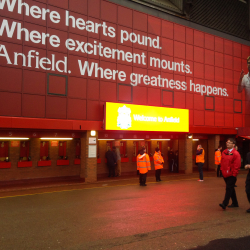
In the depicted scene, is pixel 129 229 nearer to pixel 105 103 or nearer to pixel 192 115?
pixel 105 103

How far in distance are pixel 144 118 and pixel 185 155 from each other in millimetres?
4833

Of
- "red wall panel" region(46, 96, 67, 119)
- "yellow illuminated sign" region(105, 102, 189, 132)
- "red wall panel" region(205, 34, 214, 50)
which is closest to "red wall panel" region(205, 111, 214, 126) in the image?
"yellow illuminated sign" region(105, 102, 189, 132)

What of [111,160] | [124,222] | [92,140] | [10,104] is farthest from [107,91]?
[124,222]

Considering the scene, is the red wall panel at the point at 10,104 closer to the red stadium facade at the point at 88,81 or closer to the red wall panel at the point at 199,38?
the red stadium facade at the point at 88,81

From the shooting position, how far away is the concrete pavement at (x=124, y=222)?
5.63m

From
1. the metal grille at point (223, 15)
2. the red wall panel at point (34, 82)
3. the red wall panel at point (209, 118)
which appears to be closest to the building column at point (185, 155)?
the red wall panel at point (209, 118)

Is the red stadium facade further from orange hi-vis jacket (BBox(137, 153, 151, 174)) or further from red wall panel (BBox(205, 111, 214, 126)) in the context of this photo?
orange hi-vis jacket (BBox(137, 153, 151, 174))

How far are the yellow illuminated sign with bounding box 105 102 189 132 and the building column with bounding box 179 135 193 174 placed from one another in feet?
3.68

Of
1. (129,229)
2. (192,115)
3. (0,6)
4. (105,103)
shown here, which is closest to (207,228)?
(129,229)

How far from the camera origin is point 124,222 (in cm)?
712

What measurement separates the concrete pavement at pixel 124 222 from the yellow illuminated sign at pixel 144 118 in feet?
21.4

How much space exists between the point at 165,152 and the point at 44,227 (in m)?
16.5

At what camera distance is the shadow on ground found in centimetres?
528

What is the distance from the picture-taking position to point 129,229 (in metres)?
6.52
